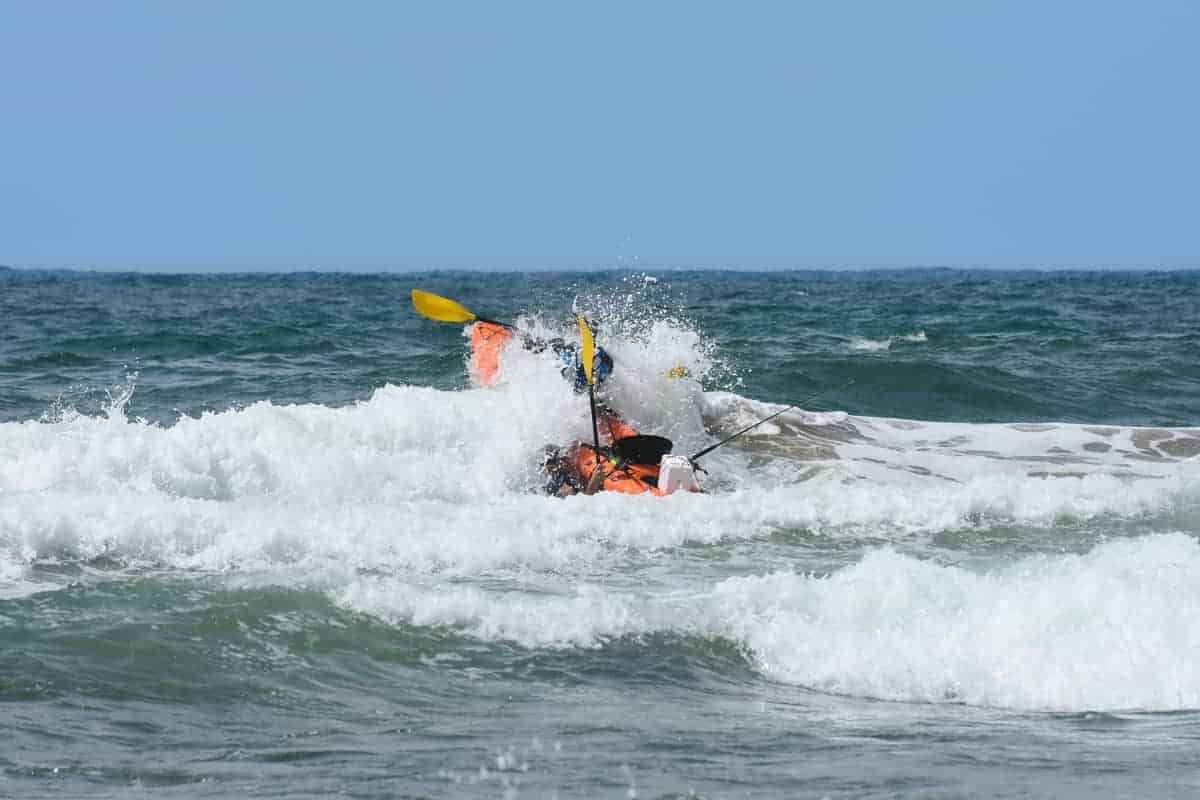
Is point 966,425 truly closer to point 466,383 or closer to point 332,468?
point 466,383

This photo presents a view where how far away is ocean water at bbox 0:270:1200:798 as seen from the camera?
4.03m

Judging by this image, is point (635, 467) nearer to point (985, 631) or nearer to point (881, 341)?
point (985, 631)

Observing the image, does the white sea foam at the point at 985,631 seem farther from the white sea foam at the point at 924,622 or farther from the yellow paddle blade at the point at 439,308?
the yellow paddle blade at the point at 439,308

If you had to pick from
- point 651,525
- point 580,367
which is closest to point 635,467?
point 651,525

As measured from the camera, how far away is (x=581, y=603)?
5.93 meters

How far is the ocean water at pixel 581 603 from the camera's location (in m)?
4.03

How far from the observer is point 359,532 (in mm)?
7293

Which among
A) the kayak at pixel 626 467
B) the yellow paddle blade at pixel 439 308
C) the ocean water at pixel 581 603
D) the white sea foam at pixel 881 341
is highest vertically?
the yellow paddle blade at pixel 439 308

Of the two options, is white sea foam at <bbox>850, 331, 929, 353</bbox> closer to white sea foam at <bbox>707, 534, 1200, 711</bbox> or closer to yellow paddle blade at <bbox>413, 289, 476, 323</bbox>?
yellow paddle blade at <bbox>413, 289, 476, 323</bbox>

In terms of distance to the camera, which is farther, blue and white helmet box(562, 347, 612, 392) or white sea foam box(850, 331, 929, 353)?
white sea foam box(850, 331, 929, 353)

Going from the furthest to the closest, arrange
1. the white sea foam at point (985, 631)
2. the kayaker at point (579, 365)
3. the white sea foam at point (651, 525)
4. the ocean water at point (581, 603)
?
1. the kayaker at point (579, 365)
2. the white sea foam at point (651, 525)
3. the white sea foam at point (985, 631)
4. the ocean water at point (581, 603)

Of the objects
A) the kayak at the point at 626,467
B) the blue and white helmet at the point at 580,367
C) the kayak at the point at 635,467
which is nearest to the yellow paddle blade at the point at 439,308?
the blue and white helmet at the point at 580,367

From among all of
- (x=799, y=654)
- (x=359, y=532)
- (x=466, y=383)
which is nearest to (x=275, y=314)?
(x=466, y=383)

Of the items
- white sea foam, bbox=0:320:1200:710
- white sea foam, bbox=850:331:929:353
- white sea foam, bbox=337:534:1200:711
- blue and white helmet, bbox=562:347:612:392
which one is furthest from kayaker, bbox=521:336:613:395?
white sea foam, bbox=850:331:929:353
